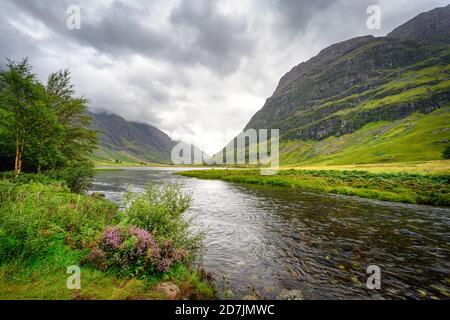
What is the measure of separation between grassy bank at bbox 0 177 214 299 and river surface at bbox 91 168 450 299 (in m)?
1.99

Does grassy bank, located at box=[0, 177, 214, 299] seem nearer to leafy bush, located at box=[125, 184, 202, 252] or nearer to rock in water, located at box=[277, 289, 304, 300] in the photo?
leafy bush, located at box=[125, 184, 202, 252]

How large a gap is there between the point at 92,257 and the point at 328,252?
11257 mm

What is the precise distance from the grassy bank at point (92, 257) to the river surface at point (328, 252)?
6.53 ft

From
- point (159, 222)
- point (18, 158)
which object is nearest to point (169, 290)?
point (159, 222)

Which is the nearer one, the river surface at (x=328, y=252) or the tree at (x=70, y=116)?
the river surface at (x=328, y=252)

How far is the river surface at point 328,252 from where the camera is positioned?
27.4ft

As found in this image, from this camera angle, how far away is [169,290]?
6.67 meters

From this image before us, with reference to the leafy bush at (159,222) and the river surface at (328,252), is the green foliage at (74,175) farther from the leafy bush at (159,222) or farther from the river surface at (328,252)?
the leafy bush at (159,222)

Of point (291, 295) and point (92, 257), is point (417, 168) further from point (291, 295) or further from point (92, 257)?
point (92, 257)

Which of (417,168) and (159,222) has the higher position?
(417,168)

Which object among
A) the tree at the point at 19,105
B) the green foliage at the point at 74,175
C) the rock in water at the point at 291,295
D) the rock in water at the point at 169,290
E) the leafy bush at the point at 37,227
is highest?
the tree at the point at 19,105

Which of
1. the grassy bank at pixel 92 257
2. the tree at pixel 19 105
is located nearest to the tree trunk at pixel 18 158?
the tree at pixel 19 105

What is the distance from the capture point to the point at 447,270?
387 inches
